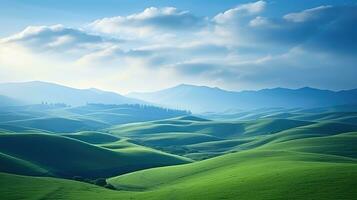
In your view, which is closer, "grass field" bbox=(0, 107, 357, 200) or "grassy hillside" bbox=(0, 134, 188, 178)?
"grass field" bbox=(0, 107, 357, 200)

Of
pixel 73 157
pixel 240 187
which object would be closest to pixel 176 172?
pixel 240 187

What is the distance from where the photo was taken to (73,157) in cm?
14112

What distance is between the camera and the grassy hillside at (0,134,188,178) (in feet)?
427

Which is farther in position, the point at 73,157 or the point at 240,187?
the point at 73,157

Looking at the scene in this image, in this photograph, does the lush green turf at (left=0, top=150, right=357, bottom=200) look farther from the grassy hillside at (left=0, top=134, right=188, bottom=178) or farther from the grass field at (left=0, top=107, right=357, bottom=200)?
the grassy hillside at (left=0, top=134, right=188, bottom=178)

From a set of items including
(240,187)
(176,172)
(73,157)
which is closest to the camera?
(240,187)

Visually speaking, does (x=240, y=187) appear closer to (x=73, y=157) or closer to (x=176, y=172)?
(x=176, y=172)

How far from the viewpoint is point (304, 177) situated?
56.6 m

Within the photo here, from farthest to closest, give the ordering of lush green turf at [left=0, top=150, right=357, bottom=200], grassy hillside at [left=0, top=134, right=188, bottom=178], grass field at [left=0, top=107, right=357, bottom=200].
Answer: grassy hillside at [left=0, top=134, right=188, bottom=178] < grass field at [left=0, top=107, right=357, bottom=200] < lush green turf at [left=0, top=150, right=357, bottom=200]

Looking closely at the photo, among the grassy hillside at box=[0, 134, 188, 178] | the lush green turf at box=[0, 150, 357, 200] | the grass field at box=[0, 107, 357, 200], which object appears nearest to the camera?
the lush green turf at box=[0, 150, 357, 200]

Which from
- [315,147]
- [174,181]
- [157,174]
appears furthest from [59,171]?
[315,147]

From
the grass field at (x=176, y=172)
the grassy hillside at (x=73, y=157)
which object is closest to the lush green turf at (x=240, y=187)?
the grass field at (x=176, y=172)

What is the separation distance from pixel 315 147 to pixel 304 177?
81262 mm

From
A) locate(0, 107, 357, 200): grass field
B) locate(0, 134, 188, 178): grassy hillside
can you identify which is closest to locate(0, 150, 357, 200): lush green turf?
locate(0, 107, 357, 200): grass field
